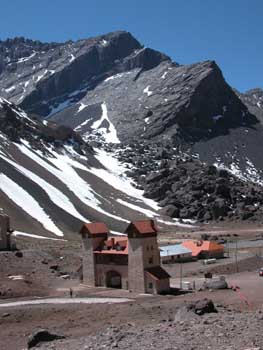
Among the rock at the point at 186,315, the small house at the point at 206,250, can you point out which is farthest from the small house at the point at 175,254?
the rock at the point at 186,315

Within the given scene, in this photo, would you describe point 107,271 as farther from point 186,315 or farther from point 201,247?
point 201,247

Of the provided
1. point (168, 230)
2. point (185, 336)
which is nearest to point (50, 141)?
point (168, 230)

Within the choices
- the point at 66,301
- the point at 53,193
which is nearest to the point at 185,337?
the point at 66,301

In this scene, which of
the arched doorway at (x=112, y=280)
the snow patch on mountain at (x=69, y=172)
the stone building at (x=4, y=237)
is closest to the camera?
the arched doorway at (x=112, y=280)

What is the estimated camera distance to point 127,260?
58.8 meters

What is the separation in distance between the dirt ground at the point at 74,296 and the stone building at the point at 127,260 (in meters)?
1.67

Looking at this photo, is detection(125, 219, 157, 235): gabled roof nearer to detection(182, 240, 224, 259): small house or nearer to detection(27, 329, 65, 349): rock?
detection(27, 329, 65, 349): rock

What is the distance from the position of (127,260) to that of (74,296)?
7.85 meters

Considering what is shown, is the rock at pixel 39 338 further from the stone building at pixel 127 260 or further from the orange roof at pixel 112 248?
the orange roof at pixel 112 248

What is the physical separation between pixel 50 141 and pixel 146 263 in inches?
5463

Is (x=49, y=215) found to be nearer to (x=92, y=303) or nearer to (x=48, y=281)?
(x=48, y=281)

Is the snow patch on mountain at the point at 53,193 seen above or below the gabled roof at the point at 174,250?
above

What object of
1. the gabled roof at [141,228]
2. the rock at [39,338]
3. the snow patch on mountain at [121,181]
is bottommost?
the rock at [39,338]

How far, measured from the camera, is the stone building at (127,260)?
55.4 meters
